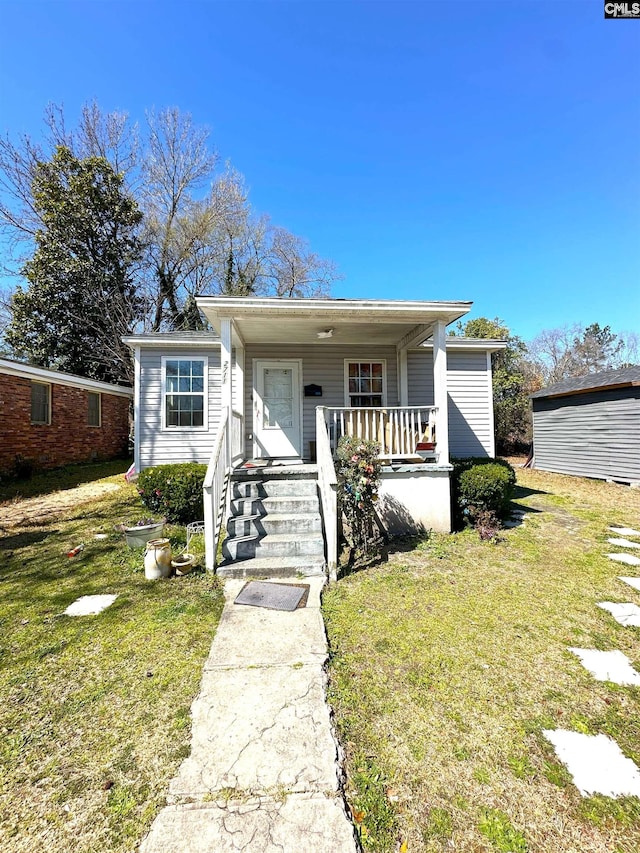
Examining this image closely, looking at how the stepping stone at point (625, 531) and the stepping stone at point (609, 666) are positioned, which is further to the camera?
the stepping stone at point (625, 531)

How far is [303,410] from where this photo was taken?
794 cm

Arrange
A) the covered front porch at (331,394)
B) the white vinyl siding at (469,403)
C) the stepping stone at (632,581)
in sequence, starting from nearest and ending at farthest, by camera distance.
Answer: the stepping stone at (632,581) → the covered front porch at (331,394) → the white vinyl siding at (469,403)

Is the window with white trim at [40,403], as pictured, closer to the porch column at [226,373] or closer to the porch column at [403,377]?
the porch column at [226,373]

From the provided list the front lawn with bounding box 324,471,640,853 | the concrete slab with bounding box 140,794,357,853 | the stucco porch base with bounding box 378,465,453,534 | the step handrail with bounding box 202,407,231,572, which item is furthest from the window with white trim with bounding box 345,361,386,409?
the concrete slab with bounding box 140,794,357,853

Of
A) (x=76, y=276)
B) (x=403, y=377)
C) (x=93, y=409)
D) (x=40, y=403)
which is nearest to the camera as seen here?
(x=403, y=377)

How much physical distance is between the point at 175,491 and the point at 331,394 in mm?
3827

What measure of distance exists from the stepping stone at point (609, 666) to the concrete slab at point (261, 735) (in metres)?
2.02

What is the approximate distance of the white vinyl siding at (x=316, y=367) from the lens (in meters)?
7.78

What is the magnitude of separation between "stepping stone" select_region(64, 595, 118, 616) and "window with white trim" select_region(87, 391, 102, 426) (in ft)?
35.9

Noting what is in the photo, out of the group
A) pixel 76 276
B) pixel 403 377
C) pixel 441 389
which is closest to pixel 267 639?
pixel 441 389

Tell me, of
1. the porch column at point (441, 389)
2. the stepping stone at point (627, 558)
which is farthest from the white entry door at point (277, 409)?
the stepping stone at point (627, 558)

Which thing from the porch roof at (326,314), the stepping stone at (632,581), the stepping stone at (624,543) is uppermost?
the porch roof at (326,314)

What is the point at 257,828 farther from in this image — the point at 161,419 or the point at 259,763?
the point at 161,419

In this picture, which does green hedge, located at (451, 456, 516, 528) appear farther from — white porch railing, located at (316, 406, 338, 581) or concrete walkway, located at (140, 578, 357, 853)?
concrete walkway, located at (140, 578, 357, 853)
